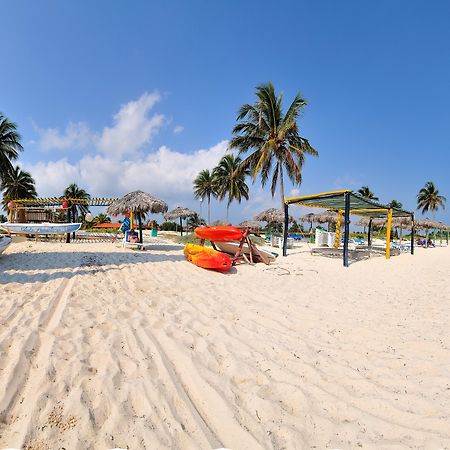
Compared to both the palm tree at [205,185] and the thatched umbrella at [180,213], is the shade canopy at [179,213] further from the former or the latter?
the palm tree at [205,185]

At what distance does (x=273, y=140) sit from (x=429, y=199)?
144 ft

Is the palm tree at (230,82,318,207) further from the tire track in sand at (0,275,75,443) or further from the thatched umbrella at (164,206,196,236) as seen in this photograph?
the tire track in sand at (0,275,75,443)

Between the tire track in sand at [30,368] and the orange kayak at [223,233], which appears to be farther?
the orange kayak at [223,233]

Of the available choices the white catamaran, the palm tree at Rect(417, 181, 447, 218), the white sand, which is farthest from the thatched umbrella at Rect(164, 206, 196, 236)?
the palm tree at Rect(417, 181, 447, 218)

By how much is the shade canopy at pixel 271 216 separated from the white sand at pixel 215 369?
15.9 m

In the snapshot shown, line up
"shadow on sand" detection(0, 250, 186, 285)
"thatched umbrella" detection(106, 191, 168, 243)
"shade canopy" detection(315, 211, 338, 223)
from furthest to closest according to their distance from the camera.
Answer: "shade canopy" detection(315, 211, 338, 223) → "thatched umbrella" detection(106, 191, 168, 243) → "shadow on sand" detection(0, 250, 186, 285)

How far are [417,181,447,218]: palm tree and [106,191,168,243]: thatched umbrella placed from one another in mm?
51566

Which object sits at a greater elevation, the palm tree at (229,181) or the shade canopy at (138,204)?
the palm tree at (229,181)

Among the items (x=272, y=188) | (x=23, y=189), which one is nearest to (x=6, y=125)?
(x=23, y=189)

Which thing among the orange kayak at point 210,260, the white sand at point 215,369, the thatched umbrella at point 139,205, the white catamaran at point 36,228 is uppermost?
the thatched umbrella at point 139,205

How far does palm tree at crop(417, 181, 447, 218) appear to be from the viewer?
47562mm

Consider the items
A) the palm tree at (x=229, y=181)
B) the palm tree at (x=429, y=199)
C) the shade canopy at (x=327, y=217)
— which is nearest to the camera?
the shade canopy at (x=327, y=217)

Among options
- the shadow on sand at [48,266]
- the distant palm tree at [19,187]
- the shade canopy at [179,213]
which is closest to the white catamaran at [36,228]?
the shadow on sand at [48,266]

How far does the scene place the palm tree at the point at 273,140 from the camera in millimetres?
18594
